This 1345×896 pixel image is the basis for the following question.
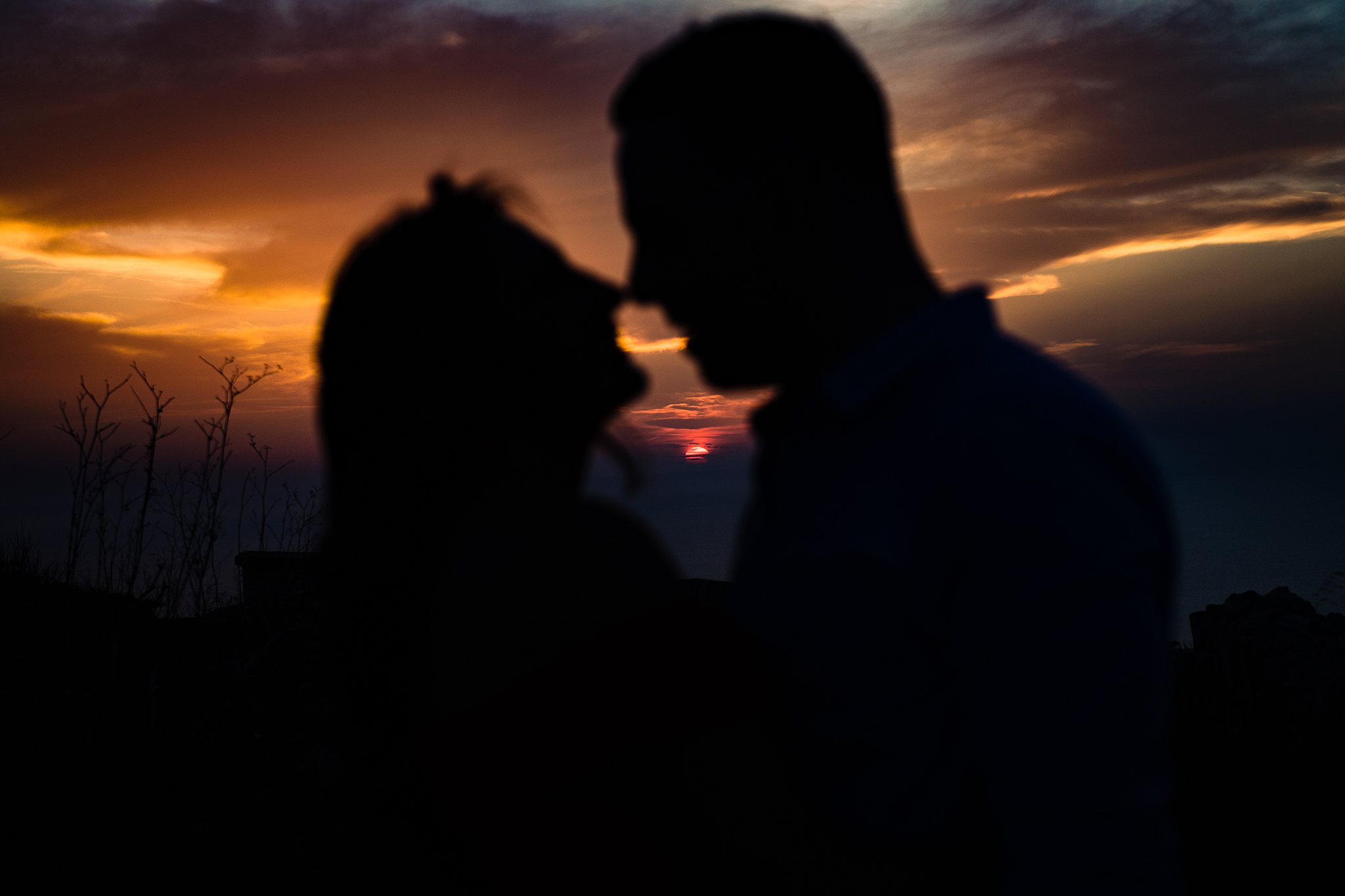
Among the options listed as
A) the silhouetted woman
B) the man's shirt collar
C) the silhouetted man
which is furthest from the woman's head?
the man's shirt collar

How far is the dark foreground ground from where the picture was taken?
→ 4.41m

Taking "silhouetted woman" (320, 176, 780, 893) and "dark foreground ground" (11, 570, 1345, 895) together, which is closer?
"silhouetted woman" (320, 176, 780, 893)

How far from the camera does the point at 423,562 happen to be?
5.43ft

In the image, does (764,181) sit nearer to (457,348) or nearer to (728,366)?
(728,366)

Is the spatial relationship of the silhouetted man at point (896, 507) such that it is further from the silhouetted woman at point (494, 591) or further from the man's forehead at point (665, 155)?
the silhouetted woman at point (494, 591)

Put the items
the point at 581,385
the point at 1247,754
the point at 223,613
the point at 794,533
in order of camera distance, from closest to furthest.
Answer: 1. the point at 794,533
2. the point at 581,385
3. the point at 1247,754
4. the point at 223,613

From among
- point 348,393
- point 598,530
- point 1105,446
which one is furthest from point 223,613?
point 1105,446

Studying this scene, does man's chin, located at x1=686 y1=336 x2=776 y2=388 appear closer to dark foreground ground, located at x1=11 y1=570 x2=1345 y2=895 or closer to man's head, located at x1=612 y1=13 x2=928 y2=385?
man's head, located at x1=612 y1=13 x2=928 y2=385

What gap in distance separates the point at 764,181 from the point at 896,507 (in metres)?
0.65

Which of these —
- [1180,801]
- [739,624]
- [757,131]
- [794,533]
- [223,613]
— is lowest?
[1180,801]

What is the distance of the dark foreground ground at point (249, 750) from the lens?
14.5 feet

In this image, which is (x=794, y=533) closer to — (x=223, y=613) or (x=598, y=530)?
(x=598, y=530)

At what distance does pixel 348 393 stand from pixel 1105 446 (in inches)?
52.1

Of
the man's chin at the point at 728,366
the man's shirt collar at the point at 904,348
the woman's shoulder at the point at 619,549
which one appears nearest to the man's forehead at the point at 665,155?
the man's chin at the point at 728,366
